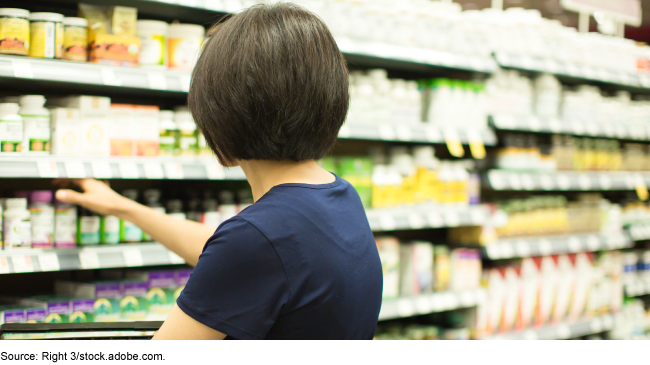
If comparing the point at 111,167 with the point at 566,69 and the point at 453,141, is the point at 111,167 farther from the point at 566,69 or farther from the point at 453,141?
the point at 566,69

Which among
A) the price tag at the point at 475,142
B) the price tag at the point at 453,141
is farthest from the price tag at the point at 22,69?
the price tag at the point at 475,142

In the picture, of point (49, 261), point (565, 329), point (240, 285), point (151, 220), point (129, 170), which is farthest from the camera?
point (565, 329)

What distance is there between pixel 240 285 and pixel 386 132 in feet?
5.85

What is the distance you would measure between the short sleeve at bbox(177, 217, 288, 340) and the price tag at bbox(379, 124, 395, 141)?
1715 millimetres

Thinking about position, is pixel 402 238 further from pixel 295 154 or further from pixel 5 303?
pixel 295 154

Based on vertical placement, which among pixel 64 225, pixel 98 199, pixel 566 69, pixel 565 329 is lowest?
pixel 565 329

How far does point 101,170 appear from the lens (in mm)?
1826

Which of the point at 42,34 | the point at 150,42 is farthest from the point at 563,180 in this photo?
the point at 42,34

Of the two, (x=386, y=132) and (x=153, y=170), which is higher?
(x=386, y=132)

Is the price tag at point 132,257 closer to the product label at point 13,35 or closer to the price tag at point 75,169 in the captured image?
the price tag at point 75,169

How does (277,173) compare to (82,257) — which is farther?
(82,257)

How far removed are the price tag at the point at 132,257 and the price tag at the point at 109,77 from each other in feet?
1.92

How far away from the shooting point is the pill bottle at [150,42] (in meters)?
1.97

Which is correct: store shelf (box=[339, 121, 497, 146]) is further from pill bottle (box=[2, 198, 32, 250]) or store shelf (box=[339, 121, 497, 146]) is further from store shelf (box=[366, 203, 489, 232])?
pill bottle (box=[2, 198, 32, 250])
